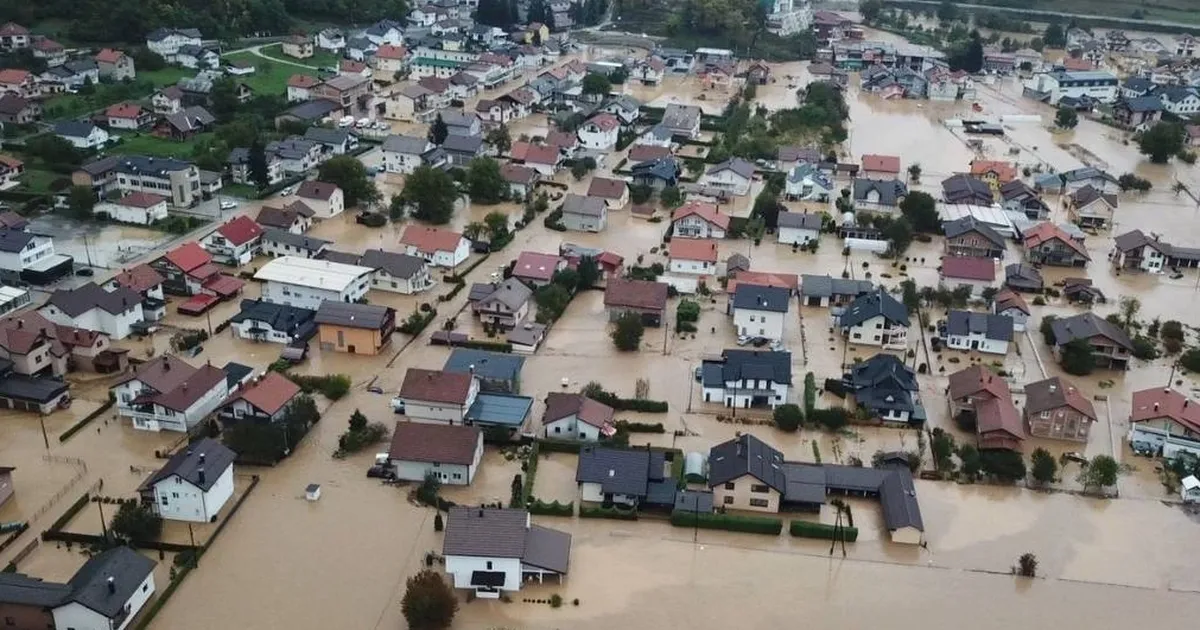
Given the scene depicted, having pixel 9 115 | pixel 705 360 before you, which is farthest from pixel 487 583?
pixel 9 115

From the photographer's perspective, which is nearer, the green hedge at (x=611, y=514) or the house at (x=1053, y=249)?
the green hedge at (x=611, y=514)

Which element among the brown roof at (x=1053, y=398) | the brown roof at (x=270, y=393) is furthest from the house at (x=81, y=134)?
the brown roof at (x=1053, y=398)

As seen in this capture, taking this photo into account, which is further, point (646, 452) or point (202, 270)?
point (202, 270)

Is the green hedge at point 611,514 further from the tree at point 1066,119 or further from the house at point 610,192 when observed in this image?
the tree at point 1066,119

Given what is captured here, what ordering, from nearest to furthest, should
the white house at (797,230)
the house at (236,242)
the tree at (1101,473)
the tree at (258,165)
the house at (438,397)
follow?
the tree at (1101,473), the house at (438,397), the house at (236,242), the white house at (797,230), the tree at (258,165)

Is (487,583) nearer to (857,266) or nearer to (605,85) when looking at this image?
(857,266)

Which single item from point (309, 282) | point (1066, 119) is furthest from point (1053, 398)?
point (1066, 119)
